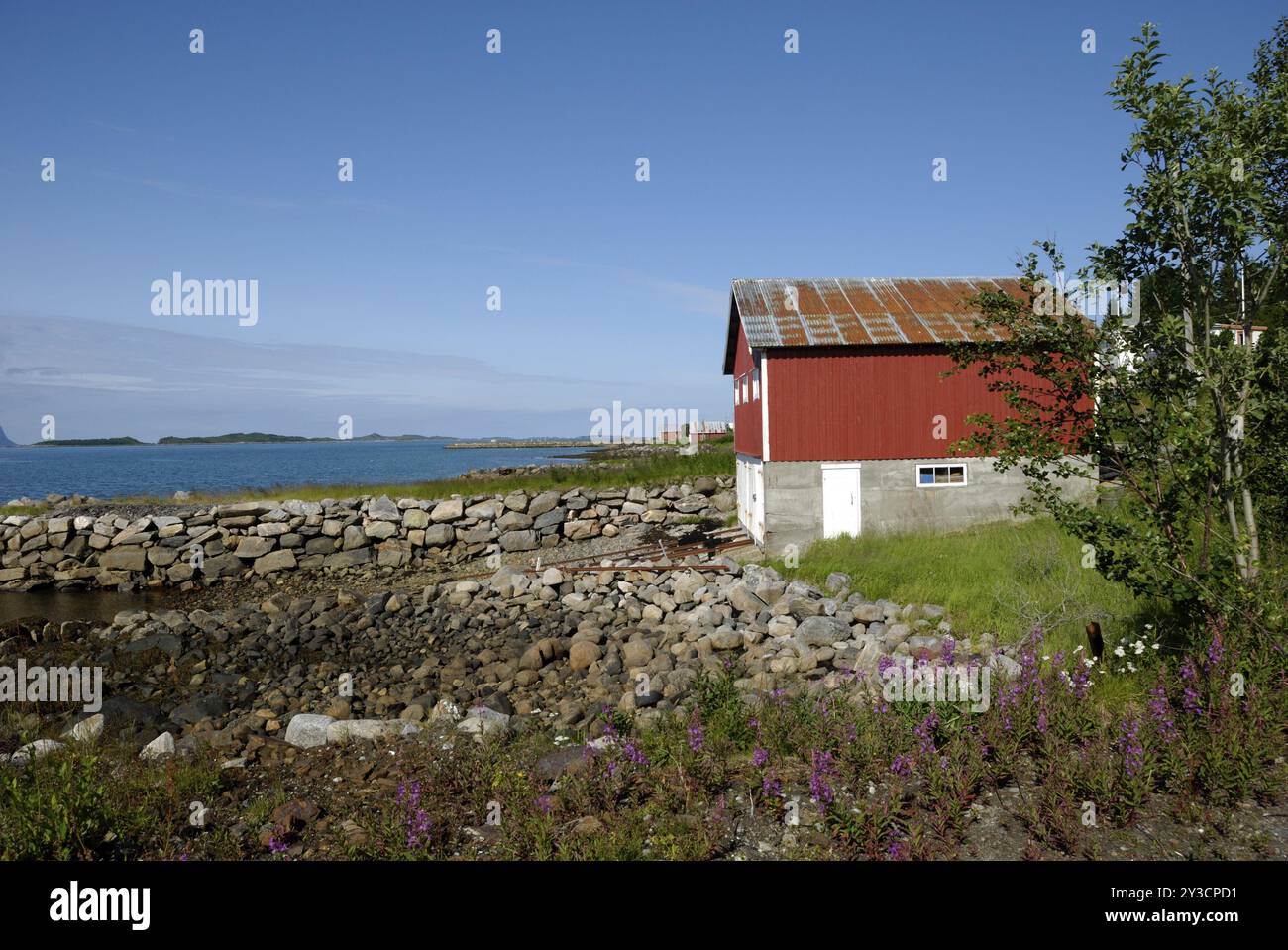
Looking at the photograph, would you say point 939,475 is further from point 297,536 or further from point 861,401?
point 297,536

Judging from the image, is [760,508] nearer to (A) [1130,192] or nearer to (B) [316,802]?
(A) [1130,192]

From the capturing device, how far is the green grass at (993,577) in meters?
10.1

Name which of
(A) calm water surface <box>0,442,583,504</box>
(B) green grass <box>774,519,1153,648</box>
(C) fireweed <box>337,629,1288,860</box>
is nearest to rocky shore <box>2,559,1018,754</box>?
(B) green grass <box>774,519,1153,648</box>

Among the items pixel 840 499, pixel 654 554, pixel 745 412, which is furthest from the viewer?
pixel 745 412

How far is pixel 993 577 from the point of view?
1302 centimetres

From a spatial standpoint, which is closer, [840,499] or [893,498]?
[840,499]

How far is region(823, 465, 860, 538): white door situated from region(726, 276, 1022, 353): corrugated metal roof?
3.11 m

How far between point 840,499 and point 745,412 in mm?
4873

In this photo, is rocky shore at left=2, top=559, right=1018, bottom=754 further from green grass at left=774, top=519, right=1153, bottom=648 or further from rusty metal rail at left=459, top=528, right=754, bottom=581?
rusty metal rail at left=459, top=528, right=754, bottom=581

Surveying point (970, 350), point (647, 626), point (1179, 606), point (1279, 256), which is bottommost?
point (647, 626)

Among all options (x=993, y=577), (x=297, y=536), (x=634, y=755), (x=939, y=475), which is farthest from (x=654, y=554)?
(x=634, y=755)

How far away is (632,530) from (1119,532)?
17774 millimetres

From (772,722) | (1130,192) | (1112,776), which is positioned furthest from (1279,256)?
(772,722)

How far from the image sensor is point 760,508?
19047mm
